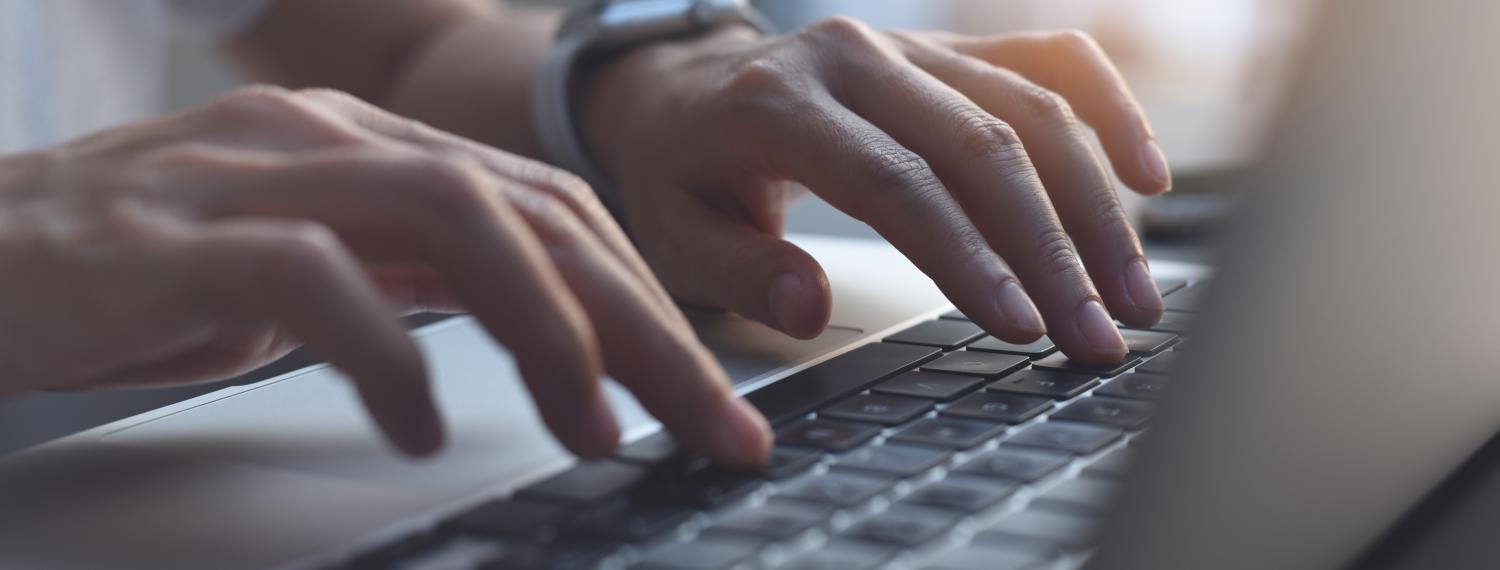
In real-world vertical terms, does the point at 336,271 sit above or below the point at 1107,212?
above

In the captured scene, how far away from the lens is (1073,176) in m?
0.58

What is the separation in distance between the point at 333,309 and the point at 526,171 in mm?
121

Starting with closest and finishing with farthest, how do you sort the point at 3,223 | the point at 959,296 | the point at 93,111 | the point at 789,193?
the point at 3,223
the point at 959,296
the point at 789,193
the point at 93,111

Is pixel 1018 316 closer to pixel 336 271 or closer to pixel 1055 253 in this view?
pixel 1055 253

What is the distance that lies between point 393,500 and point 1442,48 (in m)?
0.28

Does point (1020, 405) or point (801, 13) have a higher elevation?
point (801, 13)

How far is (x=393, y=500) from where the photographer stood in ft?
1.08

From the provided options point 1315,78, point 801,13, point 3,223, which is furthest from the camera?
point 801,13

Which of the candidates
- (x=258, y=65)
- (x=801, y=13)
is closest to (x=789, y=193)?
(x=258, y=65)

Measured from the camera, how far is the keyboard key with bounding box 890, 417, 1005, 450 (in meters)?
0.36

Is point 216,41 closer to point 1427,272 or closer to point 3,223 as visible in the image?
point 3,223

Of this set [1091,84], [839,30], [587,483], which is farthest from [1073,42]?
[587,483]

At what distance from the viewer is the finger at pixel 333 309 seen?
1.03 ft

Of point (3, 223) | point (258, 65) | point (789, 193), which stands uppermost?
point (258, 65)
